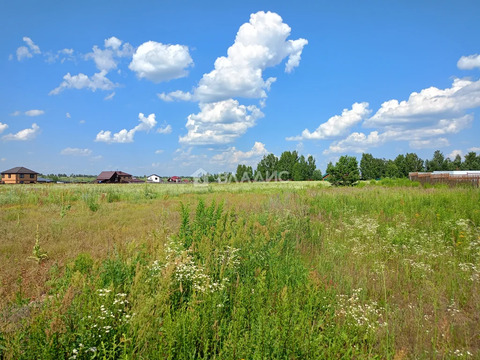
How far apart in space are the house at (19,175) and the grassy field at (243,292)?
8937 centimetres

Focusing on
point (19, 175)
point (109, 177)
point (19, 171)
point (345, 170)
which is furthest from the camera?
point (109, 177)

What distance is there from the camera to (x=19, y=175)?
7731cm

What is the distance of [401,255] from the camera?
5801 mm

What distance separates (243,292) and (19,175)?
9966cm

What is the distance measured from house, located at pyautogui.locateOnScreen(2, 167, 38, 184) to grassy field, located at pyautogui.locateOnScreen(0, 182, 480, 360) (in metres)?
89.4

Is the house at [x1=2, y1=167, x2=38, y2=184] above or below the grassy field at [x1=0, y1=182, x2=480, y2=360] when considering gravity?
above

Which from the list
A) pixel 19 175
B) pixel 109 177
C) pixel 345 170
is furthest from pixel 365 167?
pixel 19 175

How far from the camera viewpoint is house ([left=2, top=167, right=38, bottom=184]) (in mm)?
76125

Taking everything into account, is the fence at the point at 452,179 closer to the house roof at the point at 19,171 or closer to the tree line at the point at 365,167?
the tree line at the point at 365,167

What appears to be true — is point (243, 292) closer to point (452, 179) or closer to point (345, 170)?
point (452, 179)

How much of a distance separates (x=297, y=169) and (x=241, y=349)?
261 ft

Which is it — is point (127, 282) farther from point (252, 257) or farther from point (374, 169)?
point (374, 169)

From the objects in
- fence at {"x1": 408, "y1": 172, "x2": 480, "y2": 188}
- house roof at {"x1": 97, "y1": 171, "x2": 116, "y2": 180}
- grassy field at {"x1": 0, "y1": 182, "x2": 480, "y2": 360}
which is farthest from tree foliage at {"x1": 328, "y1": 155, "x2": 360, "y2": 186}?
house roof at {"x1": 97, "y1": 171, "x2": 116, "y2": 180}

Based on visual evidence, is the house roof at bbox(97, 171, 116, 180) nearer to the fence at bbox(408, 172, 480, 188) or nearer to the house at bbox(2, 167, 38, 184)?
the house at bbox(2, 167, 38, 184)
